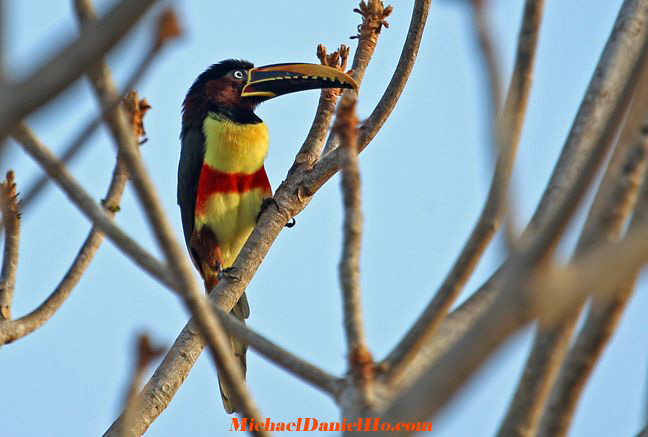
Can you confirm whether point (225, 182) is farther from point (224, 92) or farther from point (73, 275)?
point (73, 275)

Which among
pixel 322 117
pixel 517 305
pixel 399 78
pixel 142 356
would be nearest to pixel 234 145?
pixel 322 117

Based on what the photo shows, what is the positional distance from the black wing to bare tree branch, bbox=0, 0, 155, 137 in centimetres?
565

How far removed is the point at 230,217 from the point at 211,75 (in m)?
1.51

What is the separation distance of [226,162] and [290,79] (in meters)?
0.85

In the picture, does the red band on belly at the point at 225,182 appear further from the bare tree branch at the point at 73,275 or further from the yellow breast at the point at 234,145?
the bare tree branch at the point at 73,275

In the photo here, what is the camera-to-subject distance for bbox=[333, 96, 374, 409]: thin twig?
9.20 ft

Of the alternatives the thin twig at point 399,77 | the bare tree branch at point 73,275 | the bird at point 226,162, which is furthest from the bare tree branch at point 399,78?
the bird at point 226,162

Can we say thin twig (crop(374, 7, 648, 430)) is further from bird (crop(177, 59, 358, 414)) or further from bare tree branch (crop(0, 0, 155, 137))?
bird (crop(177, 59, 358, 414))

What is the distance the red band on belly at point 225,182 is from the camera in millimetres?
7242

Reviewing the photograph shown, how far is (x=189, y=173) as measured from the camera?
7555 mm

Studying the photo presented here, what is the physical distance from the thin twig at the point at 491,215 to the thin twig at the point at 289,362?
0.21 m

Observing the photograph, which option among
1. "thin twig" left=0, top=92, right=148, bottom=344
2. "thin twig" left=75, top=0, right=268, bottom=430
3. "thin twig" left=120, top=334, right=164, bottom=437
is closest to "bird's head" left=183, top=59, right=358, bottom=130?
"thin twig" left=0, top=92, right=148, bottom=344

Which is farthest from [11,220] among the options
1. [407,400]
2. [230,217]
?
[230,217]

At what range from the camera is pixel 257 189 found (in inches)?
285
